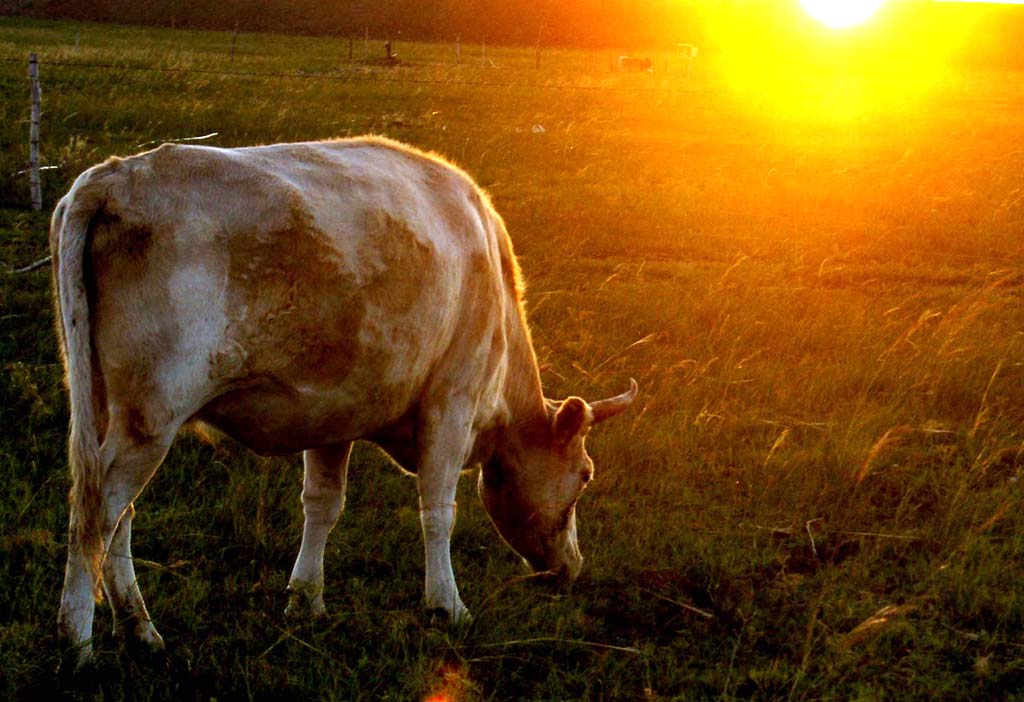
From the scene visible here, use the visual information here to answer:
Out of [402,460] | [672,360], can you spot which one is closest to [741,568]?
[402,460]

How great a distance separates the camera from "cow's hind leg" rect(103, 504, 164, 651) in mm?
3674

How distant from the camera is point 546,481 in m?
5.00

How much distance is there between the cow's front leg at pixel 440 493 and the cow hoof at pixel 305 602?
0.44 metres

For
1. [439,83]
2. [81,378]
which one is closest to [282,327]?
[81,378]

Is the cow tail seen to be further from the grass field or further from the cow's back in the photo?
the grass field

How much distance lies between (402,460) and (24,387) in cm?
269

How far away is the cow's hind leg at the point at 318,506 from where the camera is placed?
4574mm

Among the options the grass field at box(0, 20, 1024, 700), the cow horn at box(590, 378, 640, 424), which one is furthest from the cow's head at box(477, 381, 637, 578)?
the grass field at box(0, 20, 1024, 700)

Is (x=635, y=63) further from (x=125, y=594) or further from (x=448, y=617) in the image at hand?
(x=125, y=594)

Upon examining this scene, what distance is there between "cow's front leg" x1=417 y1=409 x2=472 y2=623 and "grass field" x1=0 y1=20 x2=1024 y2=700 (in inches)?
5.9

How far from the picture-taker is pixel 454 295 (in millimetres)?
4344

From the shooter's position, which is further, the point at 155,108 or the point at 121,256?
the point at 155,108

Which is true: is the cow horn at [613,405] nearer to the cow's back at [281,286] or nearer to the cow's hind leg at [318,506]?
the cow's back at [281,286]

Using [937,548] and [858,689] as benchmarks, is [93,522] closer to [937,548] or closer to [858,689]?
[858,689]
